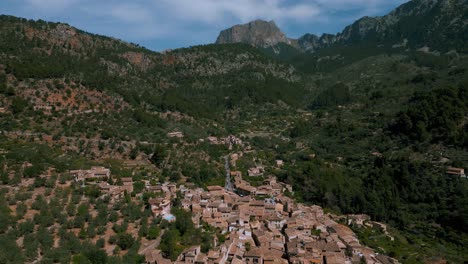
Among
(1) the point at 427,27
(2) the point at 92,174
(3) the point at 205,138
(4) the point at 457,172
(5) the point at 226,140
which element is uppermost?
(1) the point at 427,27

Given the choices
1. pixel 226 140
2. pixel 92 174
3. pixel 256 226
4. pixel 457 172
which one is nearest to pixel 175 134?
pixel 226 140

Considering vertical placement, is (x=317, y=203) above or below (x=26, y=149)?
below

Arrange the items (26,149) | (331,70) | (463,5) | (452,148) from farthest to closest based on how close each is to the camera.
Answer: (331,70)
(463,5)
(452,148)
(26,149)

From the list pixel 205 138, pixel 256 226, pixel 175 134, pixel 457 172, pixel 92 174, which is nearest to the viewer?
pixel 256 226

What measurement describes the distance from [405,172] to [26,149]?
141 feet

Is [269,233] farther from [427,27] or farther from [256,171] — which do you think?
[427,27]

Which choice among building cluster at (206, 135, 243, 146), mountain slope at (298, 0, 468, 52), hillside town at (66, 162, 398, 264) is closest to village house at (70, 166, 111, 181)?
hillside town at (66, 162, 398, 264)

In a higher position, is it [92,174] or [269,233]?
[92,174]

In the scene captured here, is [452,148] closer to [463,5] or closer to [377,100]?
[377,100]

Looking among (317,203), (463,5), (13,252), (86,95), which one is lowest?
(317,203)

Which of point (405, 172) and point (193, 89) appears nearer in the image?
point (405, 172)

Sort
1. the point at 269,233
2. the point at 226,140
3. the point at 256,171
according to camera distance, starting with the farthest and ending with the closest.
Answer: the point at 226,140 → the point at 256,171 → the point at 269,233

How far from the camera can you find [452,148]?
5403 cm

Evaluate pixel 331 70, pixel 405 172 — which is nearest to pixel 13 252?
pixel 405 172
